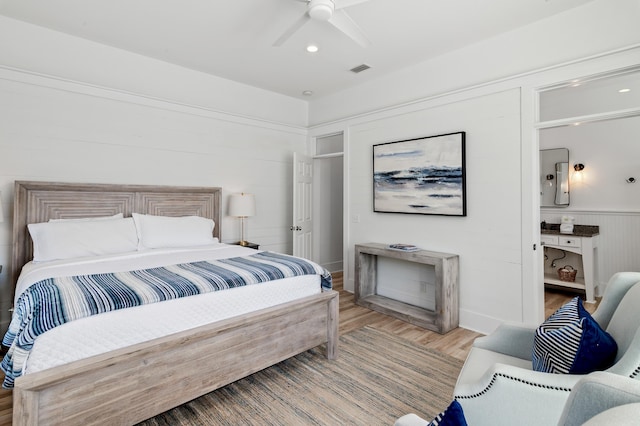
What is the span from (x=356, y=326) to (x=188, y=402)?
183 centimetres

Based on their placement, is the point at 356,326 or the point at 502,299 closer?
the point at 502,299

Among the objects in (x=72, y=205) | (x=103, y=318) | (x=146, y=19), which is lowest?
(x=103, y=318)

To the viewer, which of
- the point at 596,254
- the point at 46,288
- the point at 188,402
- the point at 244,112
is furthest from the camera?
the point at 244,112

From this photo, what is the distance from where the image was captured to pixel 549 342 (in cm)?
137

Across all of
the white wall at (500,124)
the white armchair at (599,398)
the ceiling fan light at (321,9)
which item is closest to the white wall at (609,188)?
the white wall at (500,124)

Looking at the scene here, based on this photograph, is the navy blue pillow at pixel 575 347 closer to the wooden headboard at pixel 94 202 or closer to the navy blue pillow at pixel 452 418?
the navy blue pillow at pixel 452 418

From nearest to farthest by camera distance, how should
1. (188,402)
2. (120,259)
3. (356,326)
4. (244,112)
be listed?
(188,402) → (120,259) → (356,326) → (244,112)

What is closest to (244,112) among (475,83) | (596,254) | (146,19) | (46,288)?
(146,19)

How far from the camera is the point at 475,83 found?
3367 millimetres

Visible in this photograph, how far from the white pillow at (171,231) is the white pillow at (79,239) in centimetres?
12

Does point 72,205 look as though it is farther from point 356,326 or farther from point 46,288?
point 356,326

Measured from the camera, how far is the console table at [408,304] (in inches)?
132

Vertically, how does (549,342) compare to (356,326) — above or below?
above

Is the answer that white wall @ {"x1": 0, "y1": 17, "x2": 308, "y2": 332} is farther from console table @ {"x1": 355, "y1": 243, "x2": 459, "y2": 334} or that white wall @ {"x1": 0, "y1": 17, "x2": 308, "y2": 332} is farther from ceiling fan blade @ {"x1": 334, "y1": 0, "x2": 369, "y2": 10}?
ceiling fan blade @ {"x1": 334, "y1": 0, "x2": 369, "y2": 10}
